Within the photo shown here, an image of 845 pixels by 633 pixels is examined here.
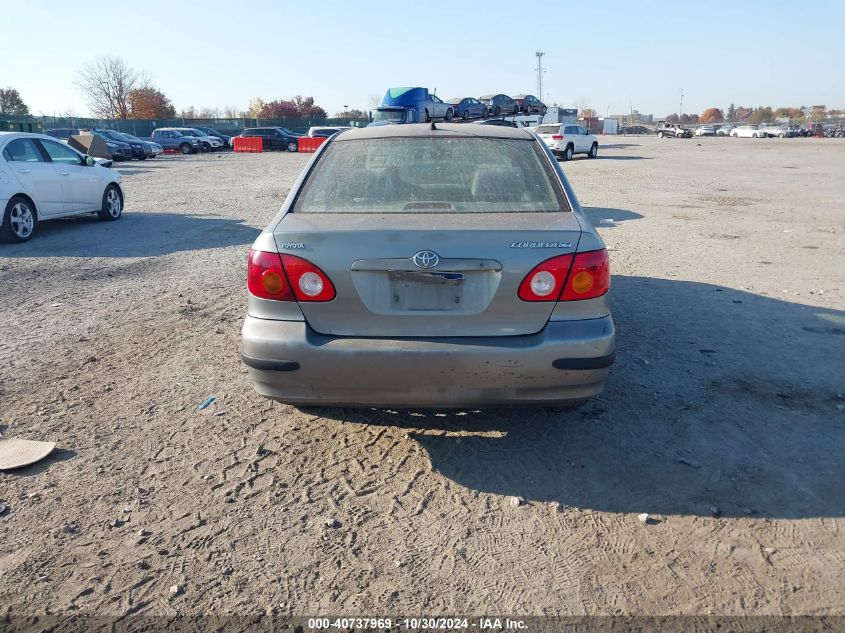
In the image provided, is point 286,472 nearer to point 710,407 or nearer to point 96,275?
point 710,407

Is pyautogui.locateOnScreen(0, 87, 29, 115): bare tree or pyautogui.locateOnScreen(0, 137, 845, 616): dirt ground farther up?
pyautogui.locateOnScreen(0, 87, 29, 115): bare tree

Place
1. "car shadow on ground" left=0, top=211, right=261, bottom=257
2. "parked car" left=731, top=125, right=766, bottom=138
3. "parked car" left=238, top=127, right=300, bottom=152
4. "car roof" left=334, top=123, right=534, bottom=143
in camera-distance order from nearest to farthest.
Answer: "car roof" left=334, top=123, right=534, bottom=143 < "car shadow on ground" left=0, top=211, right=261, bottom=257 < "parked car" left=238, top=127, right=300, bottom=152 < "parked car" left=731, top=125, right=766, bottom=138

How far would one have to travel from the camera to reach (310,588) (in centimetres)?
262

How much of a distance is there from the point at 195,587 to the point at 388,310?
145 cm

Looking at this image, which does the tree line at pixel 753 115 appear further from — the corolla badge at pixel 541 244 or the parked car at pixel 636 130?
the corolla badge at pixel 541 244

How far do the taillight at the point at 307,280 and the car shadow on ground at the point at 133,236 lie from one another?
649 cm

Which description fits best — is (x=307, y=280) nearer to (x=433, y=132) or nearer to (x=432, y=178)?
(x=432, y=178)

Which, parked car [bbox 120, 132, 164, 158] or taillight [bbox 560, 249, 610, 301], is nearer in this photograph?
taillight [bbox 560, 249, 610, 301]

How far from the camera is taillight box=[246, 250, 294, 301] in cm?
326

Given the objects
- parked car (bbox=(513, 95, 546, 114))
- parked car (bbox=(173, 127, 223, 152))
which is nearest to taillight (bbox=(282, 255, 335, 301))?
parked car (bbox=(513, 95, 546, 114))

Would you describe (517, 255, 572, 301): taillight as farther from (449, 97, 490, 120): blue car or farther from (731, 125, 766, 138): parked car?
(731, 125, 766, 138): parked car

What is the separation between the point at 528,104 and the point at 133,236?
85.0 ft

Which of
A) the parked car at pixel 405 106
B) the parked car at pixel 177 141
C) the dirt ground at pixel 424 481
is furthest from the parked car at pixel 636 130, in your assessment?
the dirt ground at pixel 424 481

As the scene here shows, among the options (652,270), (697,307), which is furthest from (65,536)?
(652,270)
